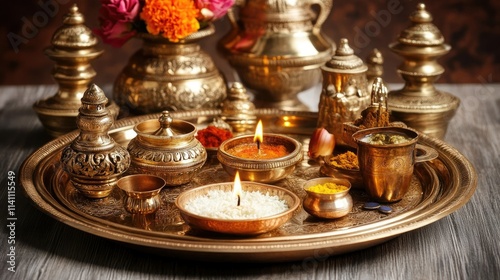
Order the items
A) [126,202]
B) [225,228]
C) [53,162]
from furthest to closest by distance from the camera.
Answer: [53,162] < [126,202] < [225,228]

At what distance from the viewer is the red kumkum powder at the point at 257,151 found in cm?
173

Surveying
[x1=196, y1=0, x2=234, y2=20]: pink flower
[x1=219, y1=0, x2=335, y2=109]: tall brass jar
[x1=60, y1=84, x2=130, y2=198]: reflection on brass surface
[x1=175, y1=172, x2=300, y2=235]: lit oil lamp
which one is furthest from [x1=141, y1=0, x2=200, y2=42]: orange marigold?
[x1=175, y1=172, x2=300, y2=235]: lit oil lamp

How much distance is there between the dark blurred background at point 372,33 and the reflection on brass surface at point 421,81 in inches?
29.7

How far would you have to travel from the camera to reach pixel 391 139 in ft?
5.29

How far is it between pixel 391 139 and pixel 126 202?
488 millimetres

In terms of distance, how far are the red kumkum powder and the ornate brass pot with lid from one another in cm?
7

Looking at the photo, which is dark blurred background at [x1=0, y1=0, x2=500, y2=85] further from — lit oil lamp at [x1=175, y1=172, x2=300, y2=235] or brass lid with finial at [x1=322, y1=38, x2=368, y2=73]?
lit oil lamp at [x1=175, y1=172, x2=300, y2=235]

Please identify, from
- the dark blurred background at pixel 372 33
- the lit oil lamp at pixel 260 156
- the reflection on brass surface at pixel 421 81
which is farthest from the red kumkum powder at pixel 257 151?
the dark blurred background at pixel 372 33

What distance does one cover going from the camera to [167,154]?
5.51ft

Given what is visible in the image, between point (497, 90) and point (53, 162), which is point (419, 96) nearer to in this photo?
point (497, 90)

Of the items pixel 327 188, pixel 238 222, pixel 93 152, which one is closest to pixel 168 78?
pixel 93 152

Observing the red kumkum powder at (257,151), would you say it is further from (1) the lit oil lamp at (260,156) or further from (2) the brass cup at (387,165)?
(2) the brass cup at (387,165)

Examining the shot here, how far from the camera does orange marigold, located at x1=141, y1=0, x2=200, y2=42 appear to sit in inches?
80.2

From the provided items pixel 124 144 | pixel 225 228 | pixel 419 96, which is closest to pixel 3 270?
pixel 225 228
